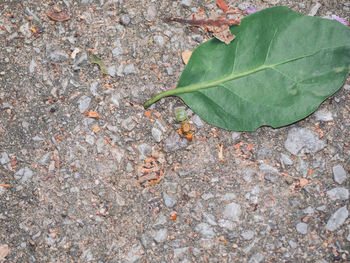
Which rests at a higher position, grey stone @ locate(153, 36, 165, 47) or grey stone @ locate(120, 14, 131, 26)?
grey stone @ locate(120, 14, 131, 26)

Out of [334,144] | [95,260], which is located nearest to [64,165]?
[95,260]

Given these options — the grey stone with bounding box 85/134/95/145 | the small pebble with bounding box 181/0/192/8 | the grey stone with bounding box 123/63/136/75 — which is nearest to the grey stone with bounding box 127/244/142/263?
the grey stone with bounding box 85/134/95/145

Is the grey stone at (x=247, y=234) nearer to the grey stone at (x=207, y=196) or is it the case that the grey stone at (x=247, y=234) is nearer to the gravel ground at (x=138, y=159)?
the gravel ground at (x=138, y=159)

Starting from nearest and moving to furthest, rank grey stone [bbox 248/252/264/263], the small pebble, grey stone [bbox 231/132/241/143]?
grey stone [bbox 248/252/264/263] < grey stone [bbox 231/132/241/143] < the small pebble

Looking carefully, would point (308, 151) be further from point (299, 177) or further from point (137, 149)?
point (137, 149)

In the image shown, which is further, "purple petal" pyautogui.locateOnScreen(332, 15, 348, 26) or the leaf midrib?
"purple petal" pyautogui.locateOnScreen(332, 15, 348, 26)

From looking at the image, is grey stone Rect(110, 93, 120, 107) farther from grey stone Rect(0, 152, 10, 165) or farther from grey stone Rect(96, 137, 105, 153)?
grey stone Rect(0, 152, 10, 165)

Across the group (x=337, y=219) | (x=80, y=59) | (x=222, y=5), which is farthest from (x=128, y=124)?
(x=337, y=219)
